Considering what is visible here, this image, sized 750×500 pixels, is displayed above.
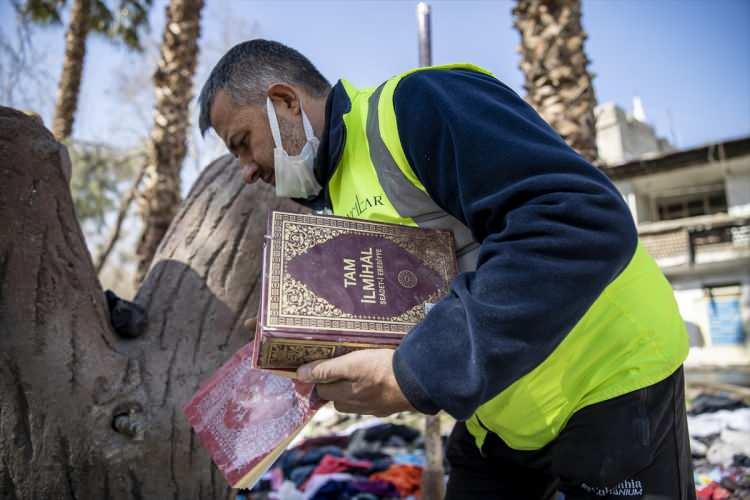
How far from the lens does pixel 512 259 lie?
0.99 m

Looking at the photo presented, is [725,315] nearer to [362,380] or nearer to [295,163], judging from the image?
[295,163]

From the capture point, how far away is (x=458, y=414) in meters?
0.99

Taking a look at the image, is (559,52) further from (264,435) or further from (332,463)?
(264,435)

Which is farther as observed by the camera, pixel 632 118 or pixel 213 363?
pixel 632 118

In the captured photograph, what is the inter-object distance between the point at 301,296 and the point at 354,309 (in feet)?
0.37

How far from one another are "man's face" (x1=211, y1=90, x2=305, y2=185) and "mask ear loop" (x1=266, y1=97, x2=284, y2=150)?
0.04 feet

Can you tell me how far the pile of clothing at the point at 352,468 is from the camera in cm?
371

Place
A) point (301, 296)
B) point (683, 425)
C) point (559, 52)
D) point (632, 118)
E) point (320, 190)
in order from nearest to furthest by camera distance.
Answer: point (301, 296)
point (683, 425)
point (320, 190)
point (559, 52)
point (632, 118)

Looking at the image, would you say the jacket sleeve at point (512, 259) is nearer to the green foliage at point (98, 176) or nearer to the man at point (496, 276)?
the man at point (496, 276)

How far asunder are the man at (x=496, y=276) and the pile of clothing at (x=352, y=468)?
2.04 m

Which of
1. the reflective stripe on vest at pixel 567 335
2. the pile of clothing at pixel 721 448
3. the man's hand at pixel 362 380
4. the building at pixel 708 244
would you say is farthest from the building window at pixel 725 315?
the man's hand at pixel 362 380

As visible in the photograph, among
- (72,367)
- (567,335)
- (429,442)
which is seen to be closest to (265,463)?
(567,335)

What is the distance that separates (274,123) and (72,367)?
43.2 inches

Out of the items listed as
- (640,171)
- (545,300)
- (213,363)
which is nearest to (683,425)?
(545,300)
